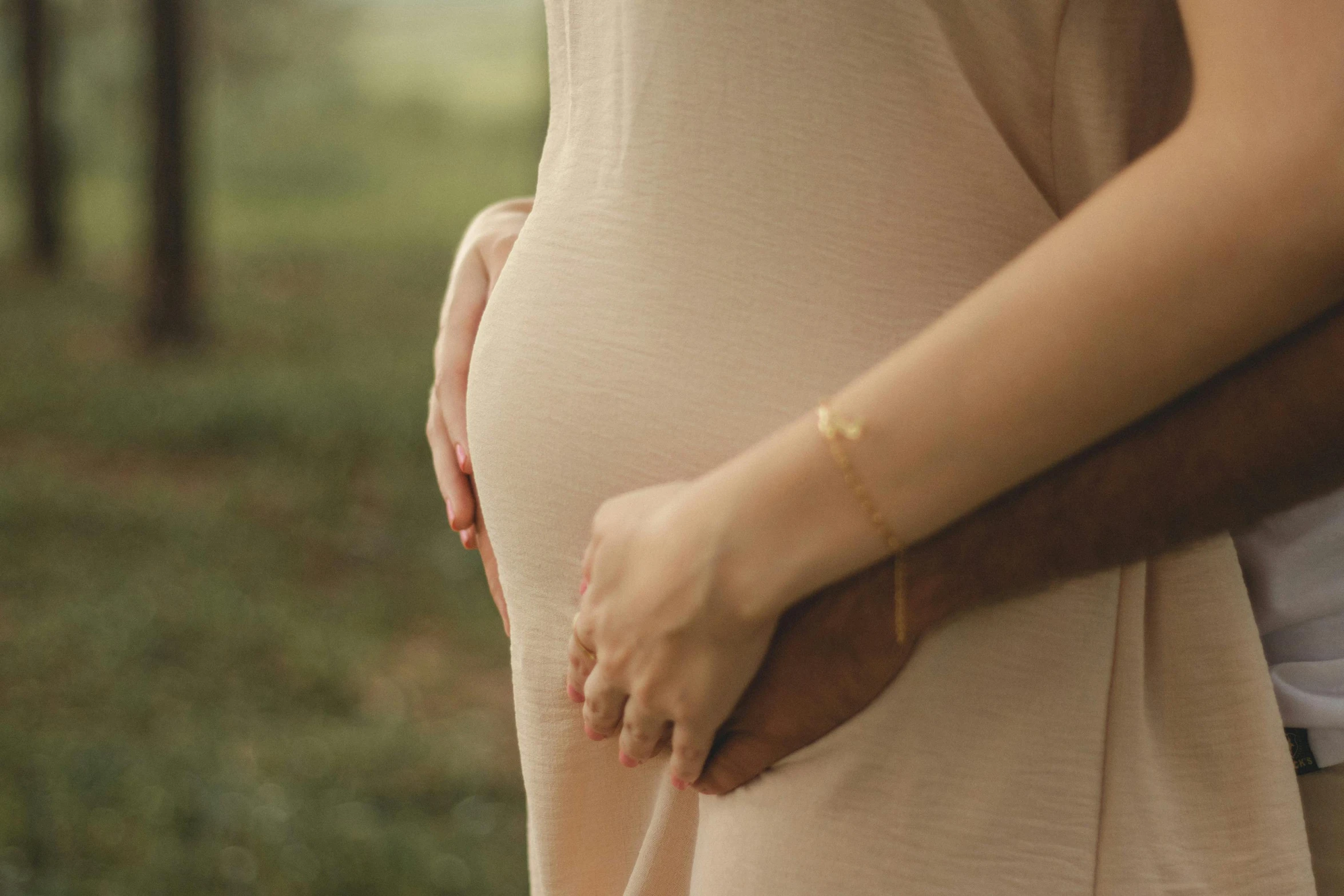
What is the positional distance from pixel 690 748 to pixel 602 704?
88mm

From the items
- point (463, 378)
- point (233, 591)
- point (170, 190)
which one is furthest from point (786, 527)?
point (170, 190)

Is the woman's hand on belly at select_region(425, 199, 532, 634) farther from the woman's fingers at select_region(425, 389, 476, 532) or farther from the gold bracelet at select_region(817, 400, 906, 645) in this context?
the gold bracelet at select_region(817, 400, 906, 645)

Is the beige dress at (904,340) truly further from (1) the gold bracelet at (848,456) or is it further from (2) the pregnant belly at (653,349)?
(1) the gold bracelet at (848,456)

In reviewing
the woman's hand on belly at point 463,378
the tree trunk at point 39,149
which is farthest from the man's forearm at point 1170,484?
the tree trunk at point 39,149

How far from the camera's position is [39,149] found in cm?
1308

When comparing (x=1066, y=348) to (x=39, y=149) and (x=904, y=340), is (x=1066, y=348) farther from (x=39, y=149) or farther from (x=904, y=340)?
(x=39, y=149)

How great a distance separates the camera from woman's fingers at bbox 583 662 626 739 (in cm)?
95

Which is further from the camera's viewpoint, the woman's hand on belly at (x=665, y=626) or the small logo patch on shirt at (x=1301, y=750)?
the small logo patch on shirt at (x=1301, y=750)

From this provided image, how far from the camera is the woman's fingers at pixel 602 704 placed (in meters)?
0.95

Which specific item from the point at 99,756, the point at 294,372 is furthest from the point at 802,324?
the point at 294,372

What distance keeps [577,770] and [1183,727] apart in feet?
1.74

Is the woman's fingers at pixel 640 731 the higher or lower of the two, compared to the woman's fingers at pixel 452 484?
lower

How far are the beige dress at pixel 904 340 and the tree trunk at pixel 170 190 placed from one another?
9.17 metres

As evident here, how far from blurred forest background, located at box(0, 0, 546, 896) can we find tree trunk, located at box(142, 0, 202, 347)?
0.15 meters
